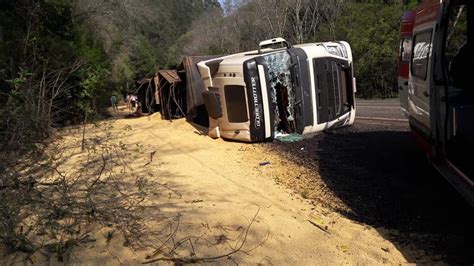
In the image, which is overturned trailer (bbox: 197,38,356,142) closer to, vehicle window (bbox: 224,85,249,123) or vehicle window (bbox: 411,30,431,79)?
vehicle window (bbox: 224,85,249,123)

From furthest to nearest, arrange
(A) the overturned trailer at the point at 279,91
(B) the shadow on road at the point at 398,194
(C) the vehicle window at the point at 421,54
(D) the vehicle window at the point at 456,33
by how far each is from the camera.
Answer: (A) the overturned trailer at the point at 279,91 → (C) the vehicle window at the point at 421,54 → (D) the vehicle window at the point at 456,33 → (B) the shadow on road at the point at 398,194

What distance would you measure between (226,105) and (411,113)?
15.0 ft

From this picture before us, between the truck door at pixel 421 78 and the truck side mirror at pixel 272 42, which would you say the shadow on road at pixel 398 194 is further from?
the truck side mirror at pixel 272 42

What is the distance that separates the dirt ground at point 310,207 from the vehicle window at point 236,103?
4.10 feet

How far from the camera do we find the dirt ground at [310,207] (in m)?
4.13

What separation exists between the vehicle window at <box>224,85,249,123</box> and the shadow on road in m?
1.39

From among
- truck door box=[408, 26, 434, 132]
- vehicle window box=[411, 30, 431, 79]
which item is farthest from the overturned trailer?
vehicle window box=[411, 30, 431, 79]

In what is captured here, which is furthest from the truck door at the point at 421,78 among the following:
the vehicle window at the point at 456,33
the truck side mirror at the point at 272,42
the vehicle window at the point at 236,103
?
the truck side mirror at the point at 272,42

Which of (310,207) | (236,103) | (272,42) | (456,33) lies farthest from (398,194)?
(272,42)

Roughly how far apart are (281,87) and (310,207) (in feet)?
15.0

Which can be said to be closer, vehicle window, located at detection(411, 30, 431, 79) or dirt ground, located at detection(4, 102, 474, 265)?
dirt ground, located at detection(4, 102, 474, 265)

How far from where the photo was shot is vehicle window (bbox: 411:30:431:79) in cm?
525

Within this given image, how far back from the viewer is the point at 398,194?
568cm

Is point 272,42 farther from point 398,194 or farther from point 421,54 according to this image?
point 398,194
